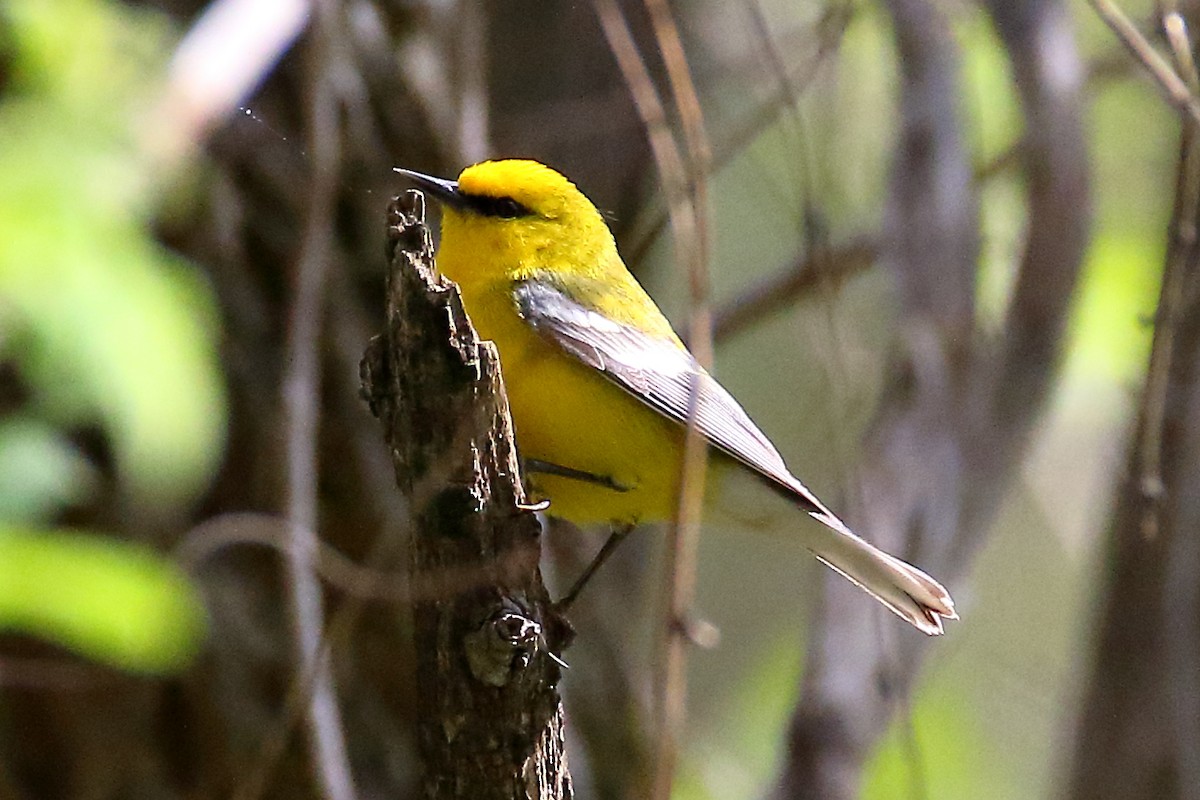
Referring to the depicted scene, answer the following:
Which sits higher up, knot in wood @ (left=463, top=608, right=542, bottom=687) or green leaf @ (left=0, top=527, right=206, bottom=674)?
knot in wood @ (left=463, top=608, right=542, bottom=687)

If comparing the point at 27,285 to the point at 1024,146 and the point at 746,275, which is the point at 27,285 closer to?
the point at 1024,146

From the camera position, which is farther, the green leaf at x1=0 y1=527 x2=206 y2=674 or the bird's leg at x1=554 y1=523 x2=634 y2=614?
the green leaf at x1=0 y1=527 x2=206 y2=674

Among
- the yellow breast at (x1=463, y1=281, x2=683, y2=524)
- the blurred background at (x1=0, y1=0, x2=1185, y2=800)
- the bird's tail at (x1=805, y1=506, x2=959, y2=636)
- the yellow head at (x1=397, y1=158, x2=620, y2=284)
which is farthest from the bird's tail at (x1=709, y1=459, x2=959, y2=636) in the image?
the yellow head at (x1=397, y1=158, x2=620, y2=284)

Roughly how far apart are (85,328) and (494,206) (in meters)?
0.84

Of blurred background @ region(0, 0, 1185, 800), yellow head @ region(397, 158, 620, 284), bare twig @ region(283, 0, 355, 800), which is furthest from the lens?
bare twig @ region(283, 0, 355, 800)

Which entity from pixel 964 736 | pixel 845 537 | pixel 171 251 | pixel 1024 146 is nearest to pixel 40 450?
pixel 171 251

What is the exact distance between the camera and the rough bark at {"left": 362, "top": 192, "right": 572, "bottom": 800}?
189cm

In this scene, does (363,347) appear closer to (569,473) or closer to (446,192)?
(446,192)

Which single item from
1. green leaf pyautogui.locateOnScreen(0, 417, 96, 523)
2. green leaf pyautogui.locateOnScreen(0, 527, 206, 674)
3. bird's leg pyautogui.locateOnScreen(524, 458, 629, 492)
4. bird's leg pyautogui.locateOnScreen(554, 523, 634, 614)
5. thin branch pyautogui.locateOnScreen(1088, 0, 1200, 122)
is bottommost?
green leaf pyautogui.locateOnScreen(0, 527, 206, 674)

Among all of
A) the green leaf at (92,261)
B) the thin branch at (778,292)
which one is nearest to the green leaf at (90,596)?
the green leaf at (92,261)

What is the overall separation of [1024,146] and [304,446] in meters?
1.88

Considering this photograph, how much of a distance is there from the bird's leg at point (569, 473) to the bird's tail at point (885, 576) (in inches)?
15.5

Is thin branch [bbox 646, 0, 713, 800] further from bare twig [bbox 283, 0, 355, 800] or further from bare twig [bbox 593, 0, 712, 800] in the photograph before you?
bare twig [bbox 283, 0, 355, 800]

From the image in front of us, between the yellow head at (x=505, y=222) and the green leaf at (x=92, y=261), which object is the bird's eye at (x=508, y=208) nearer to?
the yellow head at (x=505, y=222)
